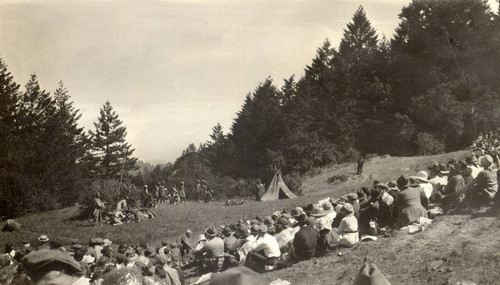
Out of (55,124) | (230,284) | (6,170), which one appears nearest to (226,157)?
(55,124)

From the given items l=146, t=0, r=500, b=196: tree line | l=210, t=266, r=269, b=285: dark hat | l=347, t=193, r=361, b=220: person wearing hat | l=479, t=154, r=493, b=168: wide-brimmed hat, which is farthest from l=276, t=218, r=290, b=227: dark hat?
l=146, t=0, r=500, b=196: tree line

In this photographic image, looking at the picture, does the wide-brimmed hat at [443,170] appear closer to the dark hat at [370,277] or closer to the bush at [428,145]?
the dark hat at [370,277]

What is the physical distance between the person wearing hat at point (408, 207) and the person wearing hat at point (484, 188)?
163 cm

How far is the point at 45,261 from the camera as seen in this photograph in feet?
13.4

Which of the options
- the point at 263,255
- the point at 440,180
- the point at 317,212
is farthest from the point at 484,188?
the point at 263,255

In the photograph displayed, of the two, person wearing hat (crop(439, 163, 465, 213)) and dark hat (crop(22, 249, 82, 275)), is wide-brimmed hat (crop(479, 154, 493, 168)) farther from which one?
dark hat (crop(22, 249, 82, 275))

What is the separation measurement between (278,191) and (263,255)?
2129cm

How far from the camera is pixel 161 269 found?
33.8ft

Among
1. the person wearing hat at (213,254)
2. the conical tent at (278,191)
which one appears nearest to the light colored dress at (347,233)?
the person wearing hat at (213,254)

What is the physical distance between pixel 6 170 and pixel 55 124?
17.4 metres

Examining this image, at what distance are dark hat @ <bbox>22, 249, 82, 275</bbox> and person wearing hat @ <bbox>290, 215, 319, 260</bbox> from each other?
841cm

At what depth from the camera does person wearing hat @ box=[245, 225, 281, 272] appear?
11805 mm

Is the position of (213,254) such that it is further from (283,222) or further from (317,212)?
(317,212)

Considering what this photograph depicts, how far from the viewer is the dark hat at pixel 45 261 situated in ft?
13.3
